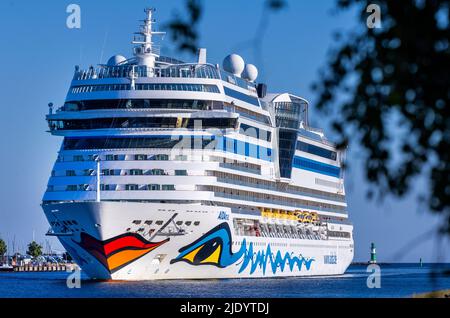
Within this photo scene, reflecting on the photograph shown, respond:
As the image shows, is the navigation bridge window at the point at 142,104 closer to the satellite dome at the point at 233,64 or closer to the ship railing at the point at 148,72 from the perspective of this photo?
the ship railing at the point at 148,72

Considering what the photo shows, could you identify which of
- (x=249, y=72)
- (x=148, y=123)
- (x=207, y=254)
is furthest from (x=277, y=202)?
(x=148, y=123)

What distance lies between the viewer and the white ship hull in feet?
196

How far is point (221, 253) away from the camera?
65375 mm

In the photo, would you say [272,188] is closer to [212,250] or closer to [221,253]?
[221,253]

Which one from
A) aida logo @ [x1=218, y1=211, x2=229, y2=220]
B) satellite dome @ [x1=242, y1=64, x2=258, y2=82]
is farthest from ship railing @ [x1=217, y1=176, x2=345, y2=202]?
satellite dome @ [x1=242, y1=64, x2=258, y2=82]

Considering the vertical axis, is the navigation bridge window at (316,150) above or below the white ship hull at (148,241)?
above

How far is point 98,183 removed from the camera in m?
61.1

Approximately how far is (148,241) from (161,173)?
419cm

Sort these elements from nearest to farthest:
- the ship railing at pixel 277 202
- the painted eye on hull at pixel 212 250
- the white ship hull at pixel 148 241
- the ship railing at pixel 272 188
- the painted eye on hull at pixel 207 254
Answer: the white ship hull at pixel 148 241
the painted eye on hull at pixel 212 250
the painted eye on hull at pixel 207 254
the ship railing at pixel 277 202
the ship railing at pixel 272 188

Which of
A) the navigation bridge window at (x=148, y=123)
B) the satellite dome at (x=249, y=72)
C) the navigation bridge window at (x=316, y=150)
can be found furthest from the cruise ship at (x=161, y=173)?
the navigation bridge window at (x=316, y=150)

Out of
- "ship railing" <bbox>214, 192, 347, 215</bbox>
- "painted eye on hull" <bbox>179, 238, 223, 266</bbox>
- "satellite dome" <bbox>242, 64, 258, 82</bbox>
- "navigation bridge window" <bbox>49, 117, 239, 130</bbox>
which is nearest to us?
"painted eye on hull" <bbox>179, 238, 223, 266</bbox>

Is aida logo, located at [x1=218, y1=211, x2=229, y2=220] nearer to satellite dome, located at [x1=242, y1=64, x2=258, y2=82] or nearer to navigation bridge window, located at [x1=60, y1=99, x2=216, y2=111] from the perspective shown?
navigation bridge window, located at [x1=60, y1=99, x2=216, y2=111]

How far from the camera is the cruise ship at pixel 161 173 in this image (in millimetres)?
60625
